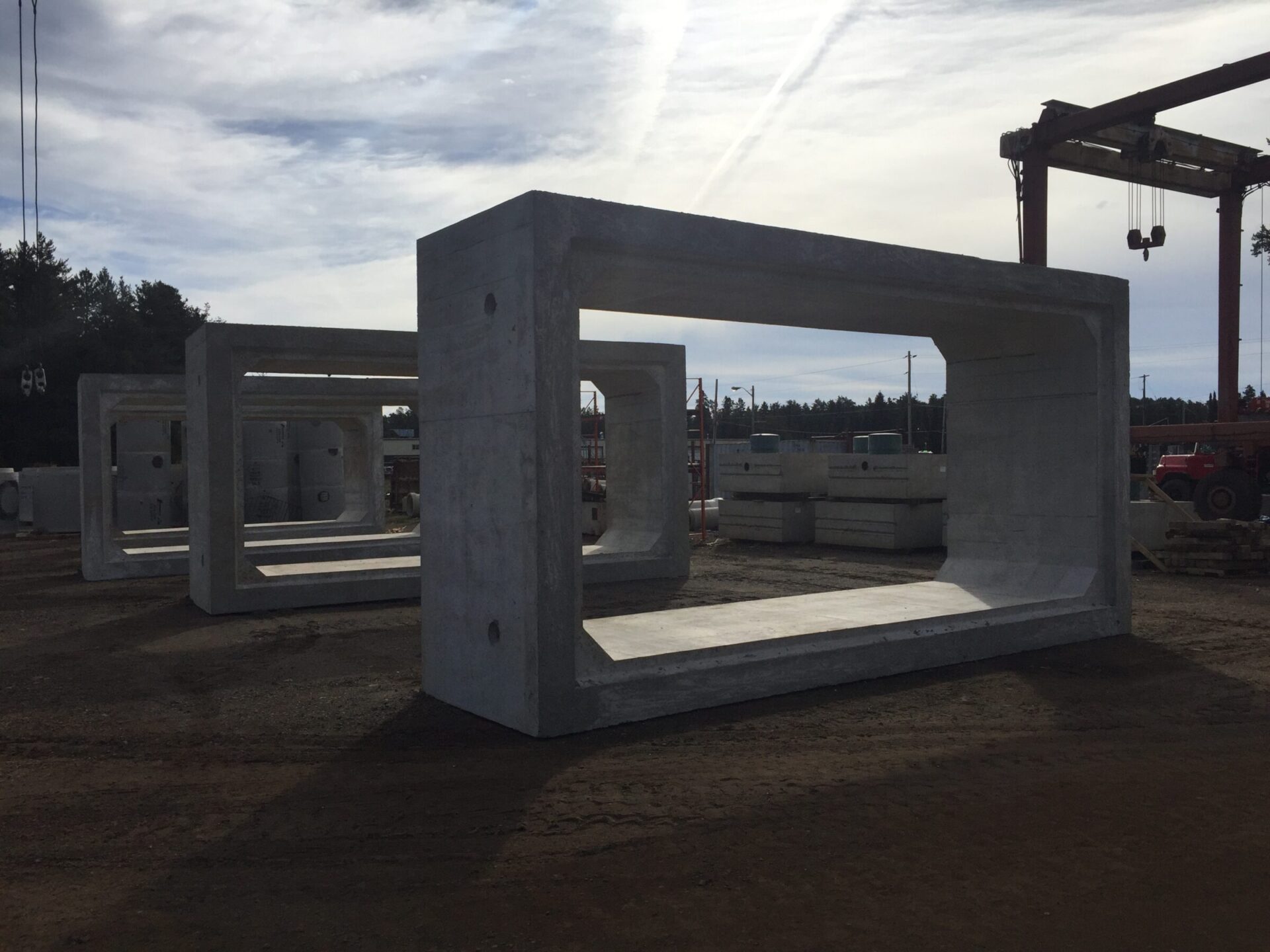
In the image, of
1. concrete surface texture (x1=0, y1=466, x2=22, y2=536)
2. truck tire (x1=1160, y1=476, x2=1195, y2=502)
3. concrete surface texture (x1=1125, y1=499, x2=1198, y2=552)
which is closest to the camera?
concrete surface texture (x1=1125, y1=499, x2=1198, y2=552)

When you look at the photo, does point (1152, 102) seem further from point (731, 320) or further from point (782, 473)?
point (731, 320)

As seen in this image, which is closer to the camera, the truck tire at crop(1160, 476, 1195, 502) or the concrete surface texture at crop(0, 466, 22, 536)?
the truck tire at crop(1160, 476, 1195, 502)

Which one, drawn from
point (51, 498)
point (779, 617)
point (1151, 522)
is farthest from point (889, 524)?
point (51, 498)

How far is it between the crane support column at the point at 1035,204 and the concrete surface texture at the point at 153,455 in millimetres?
13002

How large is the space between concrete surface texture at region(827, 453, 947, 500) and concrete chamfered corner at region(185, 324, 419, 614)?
27.6ft

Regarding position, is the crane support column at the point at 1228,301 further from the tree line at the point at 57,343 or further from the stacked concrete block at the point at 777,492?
the tree line at the point at 57,343

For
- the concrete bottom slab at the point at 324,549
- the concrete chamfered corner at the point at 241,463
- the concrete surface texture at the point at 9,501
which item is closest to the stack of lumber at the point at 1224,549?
the concrete chamfered corner at the point at 241,463

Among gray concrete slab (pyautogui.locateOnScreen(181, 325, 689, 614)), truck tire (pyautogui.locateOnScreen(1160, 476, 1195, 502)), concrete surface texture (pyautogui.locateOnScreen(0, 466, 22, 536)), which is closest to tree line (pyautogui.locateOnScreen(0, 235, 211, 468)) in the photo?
concrete surface texture (pyautogui.locateOnScreen(0, 466, 22, 536))

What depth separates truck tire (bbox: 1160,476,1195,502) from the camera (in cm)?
1945

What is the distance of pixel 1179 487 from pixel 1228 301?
5526 mm

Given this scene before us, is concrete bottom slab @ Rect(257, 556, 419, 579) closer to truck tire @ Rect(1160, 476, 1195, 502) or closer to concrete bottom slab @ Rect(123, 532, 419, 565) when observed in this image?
concrete bottom slab @ Rect(123, 532, 419, 565)

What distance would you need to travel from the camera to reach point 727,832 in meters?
4.36

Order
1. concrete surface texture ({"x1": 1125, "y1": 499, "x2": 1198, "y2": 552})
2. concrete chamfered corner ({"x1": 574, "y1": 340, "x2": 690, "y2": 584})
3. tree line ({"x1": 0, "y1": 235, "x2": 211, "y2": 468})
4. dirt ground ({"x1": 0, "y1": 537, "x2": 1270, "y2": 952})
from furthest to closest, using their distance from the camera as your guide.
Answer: tree line ({"x1": 0, "y1": 235, "x2": 211, "y2": 468}), concrete surface texture ({"x1": 1125, "y1": 499, "x2": 1198, "y2": 552}), concrete chamfered corner ({"x1": 574, "y1": 340, "x2": 690, "y2": 584}), dirt ground ({"x1": 0, "y1": 537, "x2": 1270, "y2": 952})

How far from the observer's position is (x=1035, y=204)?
66.4 feet
